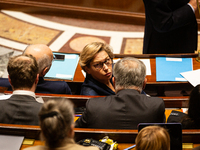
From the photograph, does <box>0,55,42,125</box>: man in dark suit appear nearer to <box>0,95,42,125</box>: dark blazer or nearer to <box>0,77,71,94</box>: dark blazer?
<box>0,95,42,125</box>: dark blazer

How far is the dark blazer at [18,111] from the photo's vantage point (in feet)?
5.47

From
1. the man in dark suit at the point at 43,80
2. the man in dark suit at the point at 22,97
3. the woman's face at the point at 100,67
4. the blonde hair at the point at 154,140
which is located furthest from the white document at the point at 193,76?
the man in dark suit at the point at 22,97

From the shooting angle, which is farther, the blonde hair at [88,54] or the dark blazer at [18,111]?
the blonde hair at [88,54]

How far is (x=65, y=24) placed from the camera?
549cm

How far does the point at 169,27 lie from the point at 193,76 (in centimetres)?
60

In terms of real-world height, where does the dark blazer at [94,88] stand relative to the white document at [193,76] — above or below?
below

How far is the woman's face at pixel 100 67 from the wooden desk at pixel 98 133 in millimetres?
860

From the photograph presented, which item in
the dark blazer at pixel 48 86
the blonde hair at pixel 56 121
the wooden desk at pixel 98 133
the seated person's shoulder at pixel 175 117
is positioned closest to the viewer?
the blonde hair at pixel 56 121

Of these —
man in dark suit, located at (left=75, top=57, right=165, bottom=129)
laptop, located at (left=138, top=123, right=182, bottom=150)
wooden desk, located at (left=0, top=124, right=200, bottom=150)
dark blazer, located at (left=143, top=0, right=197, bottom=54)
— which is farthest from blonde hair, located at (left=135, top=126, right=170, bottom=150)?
dark blazer, located at (left=143, top=0, right=197, bottom=54)

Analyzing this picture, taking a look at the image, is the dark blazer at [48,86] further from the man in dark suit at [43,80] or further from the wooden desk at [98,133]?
the wooden desk at [98,133]

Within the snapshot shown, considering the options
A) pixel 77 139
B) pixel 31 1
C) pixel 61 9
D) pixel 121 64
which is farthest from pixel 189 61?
pixel 31 1

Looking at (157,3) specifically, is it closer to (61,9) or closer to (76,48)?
(76,48)

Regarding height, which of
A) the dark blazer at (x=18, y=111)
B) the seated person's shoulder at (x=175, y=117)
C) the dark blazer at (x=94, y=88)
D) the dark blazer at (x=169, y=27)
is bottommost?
the seated person's shoulder at (x=175, y=117)

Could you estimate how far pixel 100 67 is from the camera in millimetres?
2340
